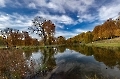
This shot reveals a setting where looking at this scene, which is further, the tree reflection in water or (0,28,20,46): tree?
(0,28,20,46): tree

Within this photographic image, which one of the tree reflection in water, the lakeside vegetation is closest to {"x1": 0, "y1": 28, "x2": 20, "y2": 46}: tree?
the lakeside vegetation

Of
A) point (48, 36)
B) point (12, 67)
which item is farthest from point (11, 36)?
point (12, 67)

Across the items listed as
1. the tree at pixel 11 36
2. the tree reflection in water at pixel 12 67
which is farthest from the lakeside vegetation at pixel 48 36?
the tree reflection in water at pixel 12 67

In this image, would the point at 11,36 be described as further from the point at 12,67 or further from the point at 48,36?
the point at 12,67

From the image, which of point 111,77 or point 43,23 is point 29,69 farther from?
point 43,23

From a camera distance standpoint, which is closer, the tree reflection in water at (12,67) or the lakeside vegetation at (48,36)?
the tree reflection in water at (12,67)

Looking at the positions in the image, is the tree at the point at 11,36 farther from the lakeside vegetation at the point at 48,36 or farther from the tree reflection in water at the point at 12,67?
the tree reflection in water at the point at 12,67

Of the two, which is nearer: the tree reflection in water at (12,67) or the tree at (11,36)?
the tree reflection in water at (12,67)

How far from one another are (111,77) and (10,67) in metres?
10.7

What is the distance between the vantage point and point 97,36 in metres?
121

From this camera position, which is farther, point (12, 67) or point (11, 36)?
point (11, 36)

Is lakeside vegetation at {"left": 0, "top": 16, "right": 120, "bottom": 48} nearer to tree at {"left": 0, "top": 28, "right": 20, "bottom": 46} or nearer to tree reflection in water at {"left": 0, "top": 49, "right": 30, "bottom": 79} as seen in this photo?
tree at {"left": 0, "top": 28, "right": 20, "bottom": 46}

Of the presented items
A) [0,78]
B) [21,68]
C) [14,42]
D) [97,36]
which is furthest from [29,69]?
[97,36]

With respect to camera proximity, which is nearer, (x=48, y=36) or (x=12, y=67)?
(x=12, y=67)
